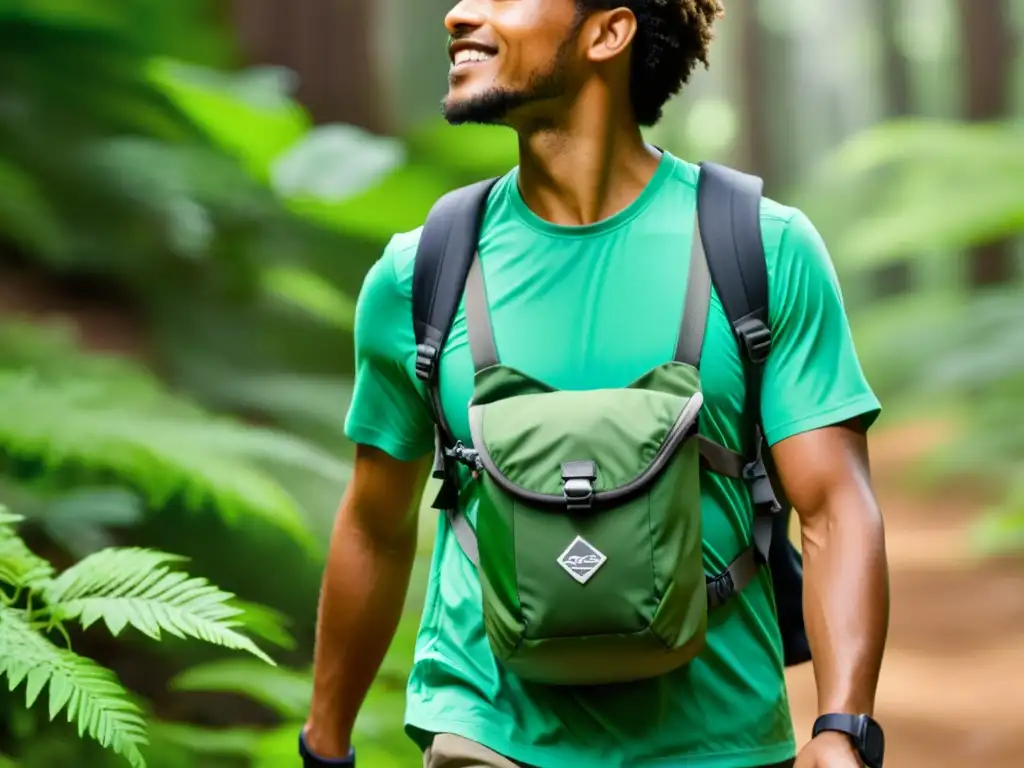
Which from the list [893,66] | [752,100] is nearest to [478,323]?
[752,100]

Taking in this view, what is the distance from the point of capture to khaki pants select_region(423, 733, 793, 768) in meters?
2.71

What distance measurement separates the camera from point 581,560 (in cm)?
250

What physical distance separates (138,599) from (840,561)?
5.12 ft

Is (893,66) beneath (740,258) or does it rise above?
beneath

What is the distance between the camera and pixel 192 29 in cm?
904

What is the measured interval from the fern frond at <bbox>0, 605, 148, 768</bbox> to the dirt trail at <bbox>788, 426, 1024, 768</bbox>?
4.73 meters

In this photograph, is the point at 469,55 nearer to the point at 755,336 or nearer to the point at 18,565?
the point at 755,336

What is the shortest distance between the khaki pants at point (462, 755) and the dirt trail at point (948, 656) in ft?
15.4

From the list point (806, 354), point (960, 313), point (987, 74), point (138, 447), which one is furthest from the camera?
point (987, 74)

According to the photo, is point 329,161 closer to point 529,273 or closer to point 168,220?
point 168,220

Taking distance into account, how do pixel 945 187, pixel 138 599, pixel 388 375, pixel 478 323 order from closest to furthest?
pixel 478 323
pixel 388 375
pixel 138 599
pixel 945 187

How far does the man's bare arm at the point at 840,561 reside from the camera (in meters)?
2.52

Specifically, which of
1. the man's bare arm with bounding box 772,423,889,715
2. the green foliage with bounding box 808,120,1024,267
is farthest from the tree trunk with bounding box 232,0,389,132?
the man's bare arm with bounding box 772,423,889,715

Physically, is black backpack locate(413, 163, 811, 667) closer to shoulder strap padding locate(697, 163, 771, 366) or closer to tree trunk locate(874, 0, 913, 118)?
shoulder strap padding locate(697, 163, 771, 366)
